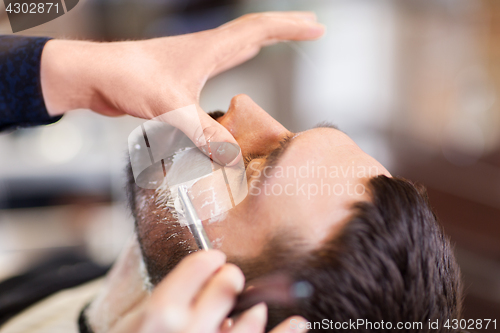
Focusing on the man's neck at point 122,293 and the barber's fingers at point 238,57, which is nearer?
the man's neck at point 122,293

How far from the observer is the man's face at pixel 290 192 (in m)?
0.46

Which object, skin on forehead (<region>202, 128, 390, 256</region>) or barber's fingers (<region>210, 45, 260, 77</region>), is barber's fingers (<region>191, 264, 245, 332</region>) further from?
barber's fingers (<region>210, 45, 260, 77</region>)

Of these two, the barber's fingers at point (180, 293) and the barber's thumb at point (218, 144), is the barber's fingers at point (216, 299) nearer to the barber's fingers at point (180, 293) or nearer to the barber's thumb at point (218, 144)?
the barber's fingers at point (180, 293)

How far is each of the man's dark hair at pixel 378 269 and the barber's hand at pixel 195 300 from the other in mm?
129

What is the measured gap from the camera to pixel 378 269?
433 mm

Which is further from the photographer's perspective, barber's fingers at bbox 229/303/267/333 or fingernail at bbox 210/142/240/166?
fingernail at bbox 210/142/240/166

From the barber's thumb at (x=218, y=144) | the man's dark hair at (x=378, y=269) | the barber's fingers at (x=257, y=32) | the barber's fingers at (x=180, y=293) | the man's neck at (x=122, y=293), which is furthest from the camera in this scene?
the barber's fingers at (x=257, y=32)

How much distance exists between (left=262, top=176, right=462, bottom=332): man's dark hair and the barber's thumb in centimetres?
22

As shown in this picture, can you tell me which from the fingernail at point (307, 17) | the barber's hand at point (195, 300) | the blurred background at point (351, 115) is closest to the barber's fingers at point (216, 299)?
the barber's hand at point (195, 300)

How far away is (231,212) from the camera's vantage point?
1.73ft

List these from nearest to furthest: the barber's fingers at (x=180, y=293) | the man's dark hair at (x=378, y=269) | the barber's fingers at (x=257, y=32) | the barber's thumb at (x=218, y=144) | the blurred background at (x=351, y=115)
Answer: the barber's fingers at (x=180, y=293) < the man's dark hair at (x=378, y=269) < the barber's thumb at (x=218, y=144) < the barber's fingers at (x=257, y=32) < the blurred background at (x=351, y=115)

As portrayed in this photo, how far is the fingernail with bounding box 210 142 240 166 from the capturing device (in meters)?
0.54

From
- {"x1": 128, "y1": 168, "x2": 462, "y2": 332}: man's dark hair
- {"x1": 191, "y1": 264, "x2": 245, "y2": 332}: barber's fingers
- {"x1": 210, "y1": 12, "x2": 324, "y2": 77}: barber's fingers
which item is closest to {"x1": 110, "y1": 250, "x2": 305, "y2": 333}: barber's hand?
{"x1": 191, "y1": 264, "x2": 245, "y2": 332}: barber's fingers

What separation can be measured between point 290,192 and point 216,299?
0.21 meters
